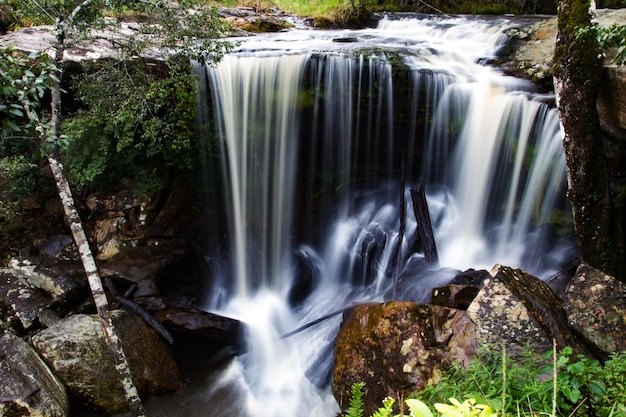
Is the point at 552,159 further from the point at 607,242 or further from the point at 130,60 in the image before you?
the point at 130,60

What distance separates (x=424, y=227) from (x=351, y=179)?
6.44 feet

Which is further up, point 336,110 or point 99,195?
point 336,110

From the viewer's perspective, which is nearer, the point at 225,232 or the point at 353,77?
the point at 353,77

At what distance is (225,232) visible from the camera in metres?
8.31

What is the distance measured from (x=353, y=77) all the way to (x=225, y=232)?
3.87 metres

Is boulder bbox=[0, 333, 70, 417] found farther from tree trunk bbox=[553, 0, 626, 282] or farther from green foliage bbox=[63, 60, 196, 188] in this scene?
tree trunk bbox=[553, 0, 626, 282]

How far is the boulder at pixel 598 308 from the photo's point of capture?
12.5ft

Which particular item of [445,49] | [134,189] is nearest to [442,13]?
[445,49]

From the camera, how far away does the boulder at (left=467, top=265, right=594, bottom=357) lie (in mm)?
3758

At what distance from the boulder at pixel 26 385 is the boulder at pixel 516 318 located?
15.9ft

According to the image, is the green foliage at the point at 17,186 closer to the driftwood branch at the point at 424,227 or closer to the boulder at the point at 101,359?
the boulder at the point at 101,359

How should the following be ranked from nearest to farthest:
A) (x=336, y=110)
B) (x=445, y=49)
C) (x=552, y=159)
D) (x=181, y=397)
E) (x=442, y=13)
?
(x=181, y=397), (x=552, y=159), (x=336, y=110), (x=445, y=49), (x=442, y=13)

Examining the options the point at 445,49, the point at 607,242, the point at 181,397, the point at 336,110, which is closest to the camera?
the point at 607,242

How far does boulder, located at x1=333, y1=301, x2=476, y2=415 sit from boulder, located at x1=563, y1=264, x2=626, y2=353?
105 cm
